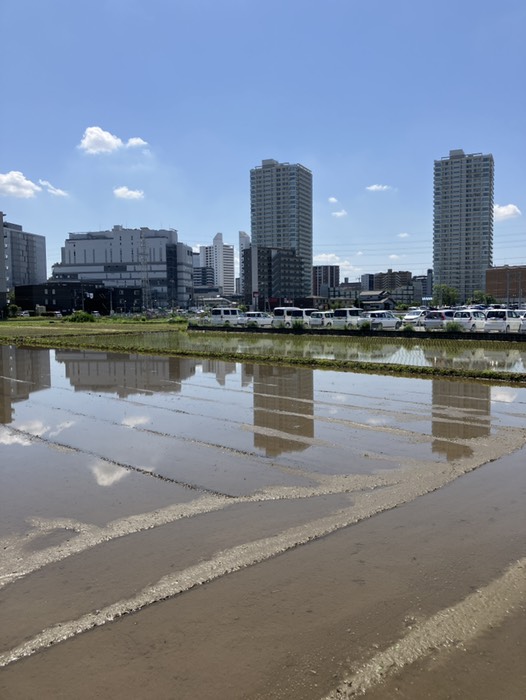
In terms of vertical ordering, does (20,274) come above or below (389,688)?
above

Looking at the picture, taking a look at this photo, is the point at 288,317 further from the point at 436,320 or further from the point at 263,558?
the point at 263,558

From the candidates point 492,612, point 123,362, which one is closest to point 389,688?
point 492,612

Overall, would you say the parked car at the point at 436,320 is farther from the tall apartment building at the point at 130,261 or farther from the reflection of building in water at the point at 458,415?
the tall apartment building at the point at 130,261

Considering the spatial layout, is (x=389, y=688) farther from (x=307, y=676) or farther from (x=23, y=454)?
(x=23, y=454)

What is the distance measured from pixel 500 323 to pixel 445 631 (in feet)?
98.8

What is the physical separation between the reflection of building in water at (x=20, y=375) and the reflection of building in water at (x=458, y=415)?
9.14 meters

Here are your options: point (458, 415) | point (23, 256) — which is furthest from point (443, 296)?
point (23, 256)

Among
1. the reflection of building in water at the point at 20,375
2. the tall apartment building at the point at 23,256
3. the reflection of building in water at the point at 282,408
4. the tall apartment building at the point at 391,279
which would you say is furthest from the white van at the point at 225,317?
the tall apartment building at the point at 391,279

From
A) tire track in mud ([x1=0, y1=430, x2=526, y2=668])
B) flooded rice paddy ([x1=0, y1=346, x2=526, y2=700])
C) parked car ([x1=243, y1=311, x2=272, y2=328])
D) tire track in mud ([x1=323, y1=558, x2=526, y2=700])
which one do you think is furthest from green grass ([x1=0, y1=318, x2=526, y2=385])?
tire track in mud ([x1=323, y1=558, x2=526, y2=700])

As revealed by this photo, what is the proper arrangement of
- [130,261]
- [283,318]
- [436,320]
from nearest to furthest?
[436,320] < [283,318] < [130,261]

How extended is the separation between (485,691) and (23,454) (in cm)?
780

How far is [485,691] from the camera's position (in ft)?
11.8

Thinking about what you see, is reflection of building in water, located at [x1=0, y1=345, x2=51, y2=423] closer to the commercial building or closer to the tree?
the tree

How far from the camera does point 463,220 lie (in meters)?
133
